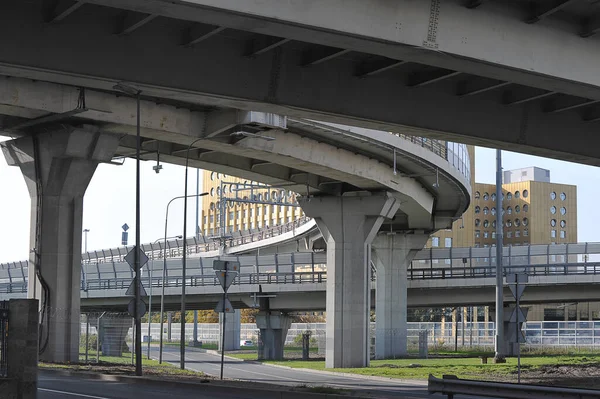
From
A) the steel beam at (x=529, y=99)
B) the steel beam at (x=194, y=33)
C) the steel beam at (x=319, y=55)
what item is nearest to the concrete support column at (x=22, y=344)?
the steel beam at (x=194, y=33)

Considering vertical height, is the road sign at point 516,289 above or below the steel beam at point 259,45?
below

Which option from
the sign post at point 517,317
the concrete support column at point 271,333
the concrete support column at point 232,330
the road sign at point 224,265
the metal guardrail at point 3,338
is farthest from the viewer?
the concrete support column at point 232,330

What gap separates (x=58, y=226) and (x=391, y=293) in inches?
1188

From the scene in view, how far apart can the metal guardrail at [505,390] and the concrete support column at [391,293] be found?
46.2m

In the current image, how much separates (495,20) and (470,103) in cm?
554

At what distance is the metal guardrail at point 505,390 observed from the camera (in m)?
15.5

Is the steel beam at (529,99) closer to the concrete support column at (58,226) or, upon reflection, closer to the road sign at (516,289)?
the road sign at (516,289)

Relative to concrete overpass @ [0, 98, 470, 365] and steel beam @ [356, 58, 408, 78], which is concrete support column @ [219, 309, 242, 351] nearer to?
concrete overpass @ [0, 98, 470, 365]

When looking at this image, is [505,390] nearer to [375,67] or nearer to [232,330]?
[375,67]

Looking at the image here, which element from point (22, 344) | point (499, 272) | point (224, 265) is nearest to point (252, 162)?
point (499, 272)

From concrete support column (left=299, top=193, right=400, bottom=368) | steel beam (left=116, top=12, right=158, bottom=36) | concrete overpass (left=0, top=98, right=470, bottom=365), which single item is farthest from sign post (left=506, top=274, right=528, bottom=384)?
concrete support column (left=299, top=193, right=400, bottom=368)

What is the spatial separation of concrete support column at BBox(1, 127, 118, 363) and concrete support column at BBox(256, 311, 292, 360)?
1124 inches

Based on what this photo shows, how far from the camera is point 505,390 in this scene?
53.9 ft

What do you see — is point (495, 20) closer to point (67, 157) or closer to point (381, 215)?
point (67, 157)
